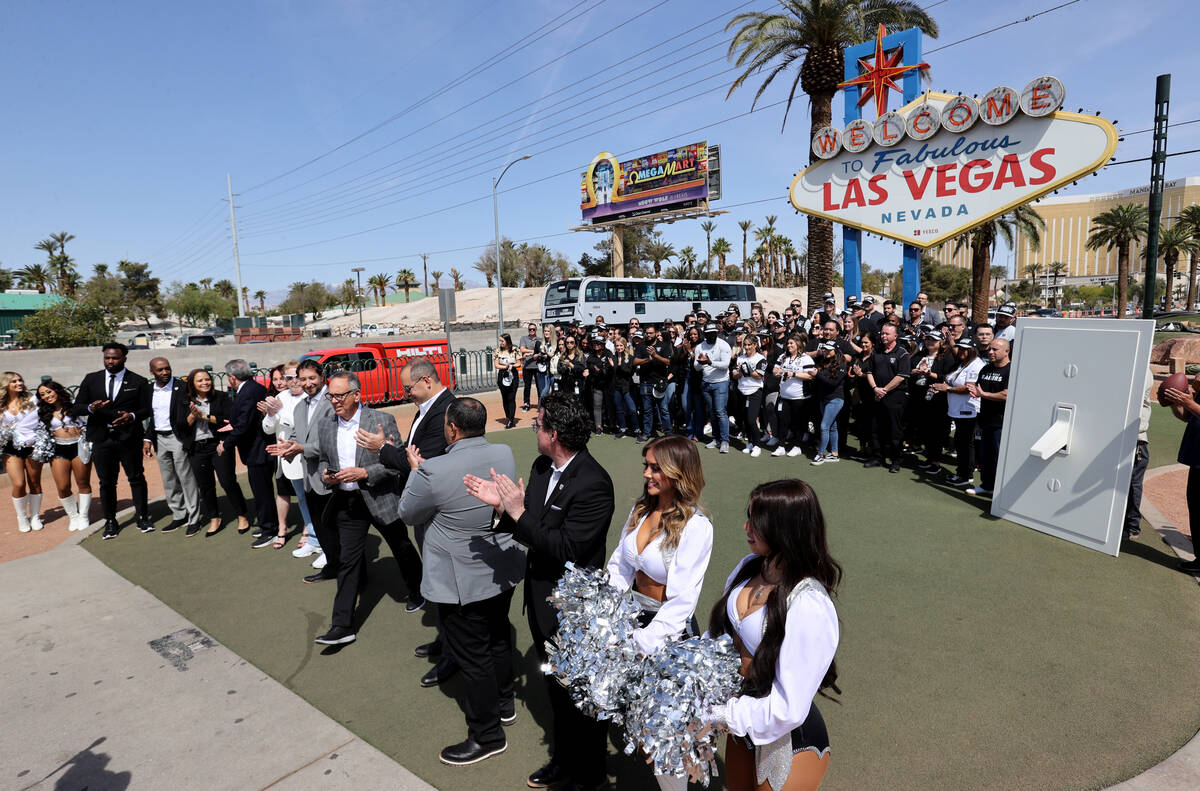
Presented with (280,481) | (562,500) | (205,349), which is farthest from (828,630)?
(205,349)

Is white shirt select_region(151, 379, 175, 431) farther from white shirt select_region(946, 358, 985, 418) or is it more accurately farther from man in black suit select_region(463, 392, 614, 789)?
white shirt select_region(946, 358, 985, 418)

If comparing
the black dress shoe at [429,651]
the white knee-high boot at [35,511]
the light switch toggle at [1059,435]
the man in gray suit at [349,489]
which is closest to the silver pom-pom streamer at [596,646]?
the black dress shoe at [429,651]

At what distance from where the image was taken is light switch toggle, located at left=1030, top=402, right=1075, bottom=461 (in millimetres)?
5270

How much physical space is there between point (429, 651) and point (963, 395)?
6155mm

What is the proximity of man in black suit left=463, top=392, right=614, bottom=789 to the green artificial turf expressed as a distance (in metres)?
0.31

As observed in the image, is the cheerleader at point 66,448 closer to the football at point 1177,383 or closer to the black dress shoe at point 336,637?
the black dress shoe at point 336,637

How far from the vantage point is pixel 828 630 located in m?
1.78

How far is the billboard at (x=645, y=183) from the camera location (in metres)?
37.8

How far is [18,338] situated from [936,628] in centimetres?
3268

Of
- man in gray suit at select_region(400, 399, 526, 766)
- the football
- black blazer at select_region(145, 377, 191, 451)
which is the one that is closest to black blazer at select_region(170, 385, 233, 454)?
black blazer at select_region(145, 377, 191, 451)

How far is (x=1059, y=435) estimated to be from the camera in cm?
528

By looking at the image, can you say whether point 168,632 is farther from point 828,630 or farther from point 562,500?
point 828,630

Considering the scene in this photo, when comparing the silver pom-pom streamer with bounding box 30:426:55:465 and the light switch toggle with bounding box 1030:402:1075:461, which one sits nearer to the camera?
the light switch toggle with bounding box 1030:402:1075:461

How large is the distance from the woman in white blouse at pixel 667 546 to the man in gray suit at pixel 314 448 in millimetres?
2834
